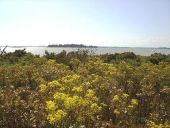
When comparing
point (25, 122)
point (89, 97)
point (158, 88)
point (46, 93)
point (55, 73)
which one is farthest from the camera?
point (55, 73)

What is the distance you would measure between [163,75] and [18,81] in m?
5.61

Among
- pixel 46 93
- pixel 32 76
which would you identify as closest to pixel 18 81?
pixel 32 76

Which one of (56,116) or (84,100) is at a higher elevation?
(84,100)

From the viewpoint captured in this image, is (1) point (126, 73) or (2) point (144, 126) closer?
(2) point (144, 126)

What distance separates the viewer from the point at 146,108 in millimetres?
10445

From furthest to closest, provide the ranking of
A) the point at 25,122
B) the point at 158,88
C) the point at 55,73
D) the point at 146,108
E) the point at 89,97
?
the point at 55,73 → the point at 158,88 → the point at 146,108 → the point at 89,97 → the point at 25,122

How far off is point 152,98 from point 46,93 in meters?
3.57

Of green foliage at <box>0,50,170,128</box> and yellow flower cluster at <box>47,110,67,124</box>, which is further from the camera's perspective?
green foliage at <box>0,50,170,128</box>

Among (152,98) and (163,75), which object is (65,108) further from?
(163,75)

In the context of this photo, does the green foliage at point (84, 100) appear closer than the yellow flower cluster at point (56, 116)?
No

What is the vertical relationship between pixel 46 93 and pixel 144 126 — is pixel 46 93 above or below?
above

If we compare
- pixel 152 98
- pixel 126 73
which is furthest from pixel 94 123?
pixel 126 73

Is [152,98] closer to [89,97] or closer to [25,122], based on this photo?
[89,97]

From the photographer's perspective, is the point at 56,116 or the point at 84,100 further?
the point at 84,100
